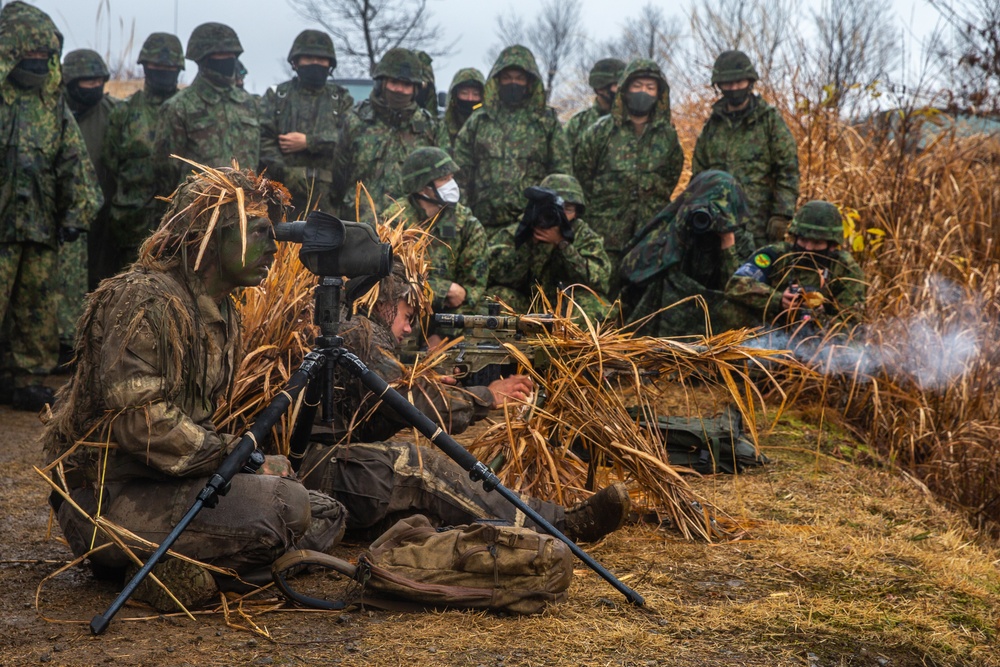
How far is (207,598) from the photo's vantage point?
11.3ft

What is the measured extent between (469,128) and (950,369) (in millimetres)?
3963

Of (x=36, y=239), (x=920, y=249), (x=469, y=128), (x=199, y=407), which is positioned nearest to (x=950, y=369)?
(x=920, y=249)

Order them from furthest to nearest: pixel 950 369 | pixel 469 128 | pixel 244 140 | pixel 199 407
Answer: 1. pixel 469 128
2. pixel 244 140
3. pixel 950 369
4. pixel 199 407

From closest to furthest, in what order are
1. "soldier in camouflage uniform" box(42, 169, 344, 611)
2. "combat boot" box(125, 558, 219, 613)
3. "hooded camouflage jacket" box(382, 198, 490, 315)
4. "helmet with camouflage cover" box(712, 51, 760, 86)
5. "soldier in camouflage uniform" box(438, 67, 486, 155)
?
"soldier in camouflage uniform" box(42, 169, 344, 611)
"combat boot" box(125, 558, 219, 613)
"hooded camouflage jacket" box(382, 198, 490, 315)
"helmet with camouflage cover" box(712, 51, 760, 86)
"soldier in camouflage uniform" box(438, 67, 486, 155)

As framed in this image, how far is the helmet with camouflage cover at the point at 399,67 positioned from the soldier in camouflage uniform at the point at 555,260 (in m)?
1.46

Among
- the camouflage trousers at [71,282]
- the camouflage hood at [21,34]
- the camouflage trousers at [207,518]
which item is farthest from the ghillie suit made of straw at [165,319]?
the camouflage trousers at [71,282]

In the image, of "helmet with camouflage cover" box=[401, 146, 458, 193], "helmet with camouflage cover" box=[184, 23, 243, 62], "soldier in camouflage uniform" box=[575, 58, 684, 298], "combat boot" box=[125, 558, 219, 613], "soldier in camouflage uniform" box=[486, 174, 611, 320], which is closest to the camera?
"combat boot" box=[125, 558, 219, 613]

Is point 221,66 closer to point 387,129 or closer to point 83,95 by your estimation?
point 83,95

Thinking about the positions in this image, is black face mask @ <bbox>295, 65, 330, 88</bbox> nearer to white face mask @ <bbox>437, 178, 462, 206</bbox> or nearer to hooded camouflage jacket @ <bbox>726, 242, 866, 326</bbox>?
white face mask @ <bbox>437, 178, 462, 206</bbox>

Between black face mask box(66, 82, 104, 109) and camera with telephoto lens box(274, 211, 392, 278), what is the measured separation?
560cm

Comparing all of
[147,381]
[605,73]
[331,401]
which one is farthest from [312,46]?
[147,381]

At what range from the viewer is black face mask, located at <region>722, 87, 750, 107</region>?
8385 millimetres

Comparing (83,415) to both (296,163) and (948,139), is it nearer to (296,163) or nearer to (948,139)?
(296,163)

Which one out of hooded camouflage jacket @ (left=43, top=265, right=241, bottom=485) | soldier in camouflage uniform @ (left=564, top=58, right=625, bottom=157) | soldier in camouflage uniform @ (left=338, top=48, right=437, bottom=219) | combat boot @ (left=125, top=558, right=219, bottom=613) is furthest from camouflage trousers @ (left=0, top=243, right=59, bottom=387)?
soldier in camouflage uniform @ (left=564, top=58, right=625, bottom=157)
